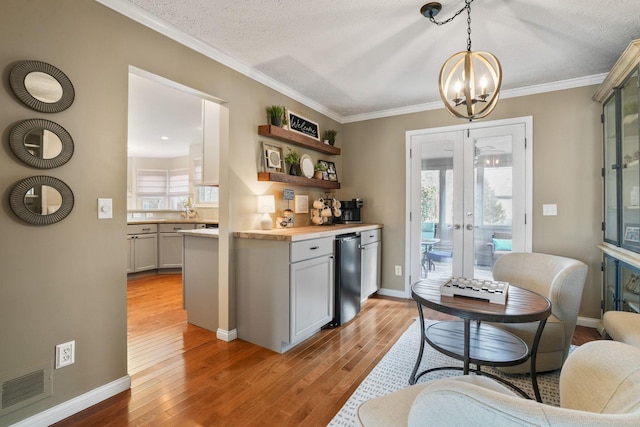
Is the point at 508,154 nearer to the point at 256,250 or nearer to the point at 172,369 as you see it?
the point at 256,250

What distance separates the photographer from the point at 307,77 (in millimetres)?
3150

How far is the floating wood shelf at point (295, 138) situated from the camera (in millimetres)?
3053

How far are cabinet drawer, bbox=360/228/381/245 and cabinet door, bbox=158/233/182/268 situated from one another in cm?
358

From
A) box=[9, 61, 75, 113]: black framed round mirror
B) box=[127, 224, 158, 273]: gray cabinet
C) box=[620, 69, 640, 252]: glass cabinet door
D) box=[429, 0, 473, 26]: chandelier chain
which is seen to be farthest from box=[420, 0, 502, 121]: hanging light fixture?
box=[127, 224, 158, 273]: gray cabinet

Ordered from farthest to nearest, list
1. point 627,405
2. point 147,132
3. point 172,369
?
point 147,132
point 172,369
point 627,405

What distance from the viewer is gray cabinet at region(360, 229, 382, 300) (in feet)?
12.2

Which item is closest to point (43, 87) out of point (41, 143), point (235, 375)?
point (41, 143)

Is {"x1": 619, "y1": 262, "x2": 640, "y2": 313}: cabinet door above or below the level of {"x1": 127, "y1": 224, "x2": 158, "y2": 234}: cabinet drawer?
below

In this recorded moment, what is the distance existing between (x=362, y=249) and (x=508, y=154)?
6.36 feet

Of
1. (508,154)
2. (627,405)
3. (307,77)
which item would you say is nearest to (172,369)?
(627,405)

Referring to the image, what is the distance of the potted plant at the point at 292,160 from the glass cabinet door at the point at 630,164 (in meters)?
2.83

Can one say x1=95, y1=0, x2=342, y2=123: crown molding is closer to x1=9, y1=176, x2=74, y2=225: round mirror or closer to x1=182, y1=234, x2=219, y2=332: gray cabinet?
x1=9, y1=176, x2=74, y2=225: round mirror

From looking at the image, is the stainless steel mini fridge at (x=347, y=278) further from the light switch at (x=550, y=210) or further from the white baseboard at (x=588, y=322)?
the white baseboard at (x=588, y=322)

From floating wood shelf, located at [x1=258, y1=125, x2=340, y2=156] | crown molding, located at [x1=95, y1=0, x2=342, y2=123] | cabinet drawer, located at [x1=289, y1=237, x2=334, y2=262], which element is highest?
crown molding, located at [x1=95, y1=0, x2=342, y2=123]
